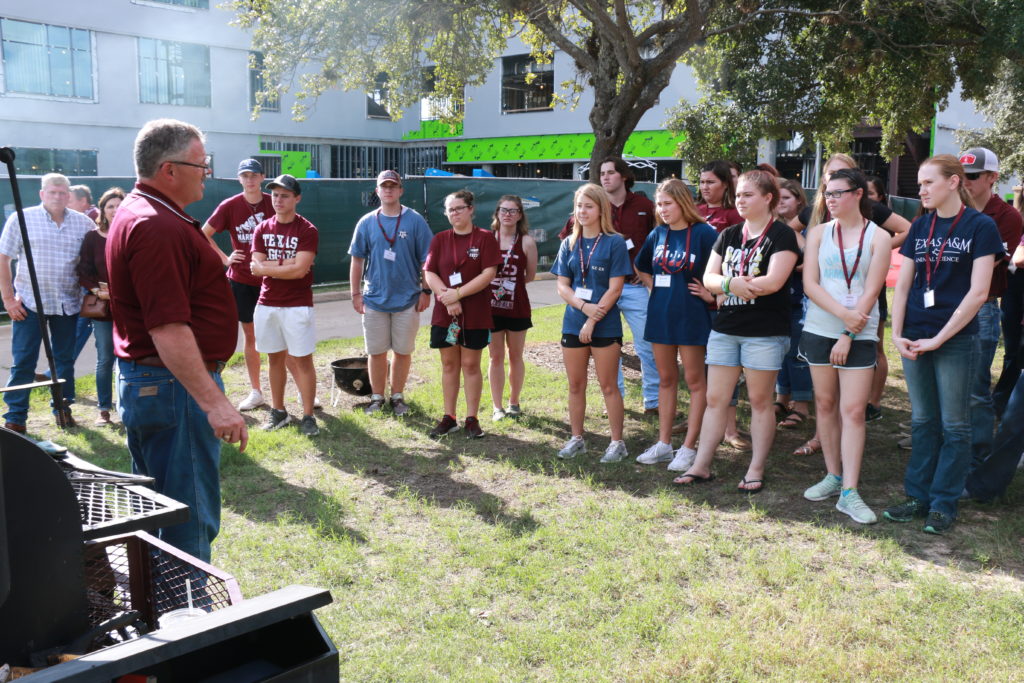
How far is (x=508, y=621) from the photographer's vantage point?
3.90 meters

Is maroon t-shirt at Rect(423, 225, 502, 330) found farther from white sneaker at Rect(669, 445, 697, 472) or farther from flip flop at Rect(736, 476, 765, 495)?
flip flop at Rect(736, 476, 765, 495)

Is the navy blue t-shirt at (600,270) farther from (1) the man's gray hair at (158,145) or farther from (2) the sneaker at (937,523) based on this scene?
(1) the man's gray hair at (158,145)

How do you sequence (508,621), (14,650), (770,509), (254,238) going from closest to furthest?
(14,650) < (508,621) < (770,509) < (254,238)

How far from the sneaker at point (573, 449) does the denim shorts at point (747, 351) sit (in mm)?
1285

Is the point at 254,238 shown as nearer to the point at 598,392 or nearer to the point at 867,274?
the point at 598,392

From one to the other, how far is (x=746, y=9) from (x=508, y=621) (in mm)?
8747

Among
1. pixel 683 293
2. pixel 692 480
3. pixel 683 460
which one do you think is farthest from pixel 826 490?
pixel 683 293

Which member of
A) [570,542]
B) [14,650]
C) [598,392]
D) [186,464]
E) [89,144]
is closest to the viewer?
[14,650]

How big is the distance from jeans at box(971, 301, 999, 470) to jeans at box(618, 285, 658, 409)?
102 inches

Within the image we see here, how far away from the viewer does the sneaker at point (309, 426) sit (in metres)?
6.95

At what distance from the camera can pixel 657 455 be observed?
20.4 feet

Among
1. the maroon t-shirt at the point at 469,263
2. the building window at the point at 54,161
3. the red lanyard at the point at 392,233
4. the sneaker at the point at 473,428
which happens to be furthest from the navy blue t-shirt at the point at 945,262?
the building window at the point at 54,161

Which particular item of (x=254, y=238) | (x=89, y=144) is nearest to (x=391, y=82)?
(x=254, y=238)

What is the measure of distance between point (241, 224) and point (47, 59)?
26007 millimetres
